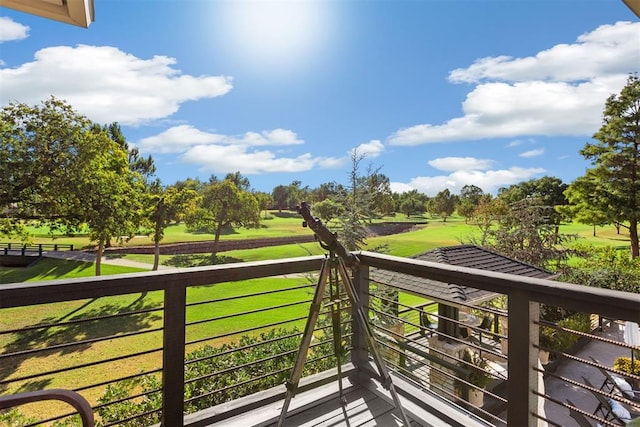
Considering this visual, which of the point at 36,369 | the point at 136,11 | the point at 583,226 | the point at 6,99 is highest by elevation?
the point at 136,11

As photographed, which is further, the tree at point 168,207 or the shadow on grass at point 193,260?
the shadow on grass at point 193,260

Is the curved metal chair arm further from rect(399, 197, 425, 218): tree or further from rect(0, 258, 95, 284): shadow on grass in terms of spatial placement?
rect(399, 197, 425, 218): tree

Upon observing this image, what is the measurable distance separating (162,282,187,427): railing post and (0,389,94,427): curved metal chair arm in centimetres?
56

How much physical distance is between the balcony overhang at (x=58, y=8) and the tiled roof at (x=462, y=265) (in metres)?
3.93

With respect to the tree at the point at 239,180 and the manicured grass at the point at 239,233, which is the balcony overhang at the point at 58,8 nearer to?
the tree at the point at 239,180

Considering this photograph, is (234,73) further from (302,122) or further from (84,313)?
(84,313)

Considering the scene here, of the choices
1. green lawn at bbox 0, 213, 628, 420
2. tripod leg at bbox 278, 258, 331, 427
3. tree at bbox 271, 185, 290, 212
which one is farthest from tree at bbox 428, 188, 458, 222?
tripod leg at bbox 278, 258, 331, 427

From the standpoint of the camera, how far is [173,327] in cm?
156

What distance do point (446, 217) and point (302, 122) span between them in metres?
12.4

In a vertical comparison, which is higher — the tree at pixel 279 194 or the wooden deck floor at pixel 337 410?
the tree at pixel 279 194

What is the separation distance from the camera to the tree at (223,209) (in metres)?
16.3

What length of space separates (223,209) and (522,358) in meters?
16.2

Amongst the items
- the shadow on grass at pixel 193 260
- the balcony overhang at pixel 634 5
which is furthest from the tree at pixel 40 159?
the balcony overhang at pixel 634 5

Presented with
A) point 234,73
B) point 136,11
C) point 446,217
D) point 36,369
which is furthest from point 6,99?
point 446,217
